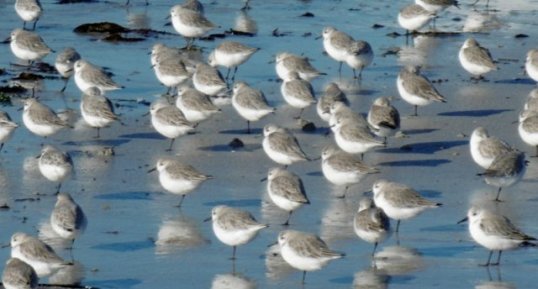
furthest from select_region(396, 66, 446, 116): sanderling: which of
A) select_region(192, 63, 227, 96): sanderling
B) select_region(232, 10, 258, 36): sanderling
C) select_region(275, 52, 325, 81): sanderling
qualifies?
select_region(232, 10, 258, 36): sanderling

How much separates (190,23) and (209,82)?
410 centimetres

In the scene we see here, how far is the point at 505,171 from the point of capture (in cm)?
1526

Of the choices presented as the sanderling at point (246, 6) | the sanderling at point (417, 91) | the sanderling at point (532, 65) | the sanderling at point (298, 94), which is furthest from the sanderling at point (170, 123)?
the sanderling at point (246, 6)

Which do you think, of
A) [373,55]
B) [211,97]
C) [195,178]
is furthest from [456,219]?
[373,55]

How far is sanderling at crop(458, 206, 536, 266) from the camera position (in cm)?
1295

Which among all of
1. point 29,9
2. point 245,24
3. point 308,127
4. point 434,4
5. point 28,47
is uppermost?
point 308,127

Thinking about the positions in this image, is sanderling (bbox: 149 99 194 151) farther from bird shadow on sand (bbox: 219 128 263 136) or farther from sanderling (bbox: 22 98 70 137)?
sanderling (bbox: 22 98 70 137)

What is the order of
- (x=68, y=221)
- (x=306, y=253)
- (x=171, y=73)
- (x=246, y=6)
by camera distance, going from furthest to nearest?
(x=246, y=6)
(x=171, y=73)
(x=68, y=221)
(x=306, y=253)

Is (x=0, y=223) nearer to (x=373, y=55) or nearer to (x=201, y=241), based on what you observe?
(x=201, y=241)

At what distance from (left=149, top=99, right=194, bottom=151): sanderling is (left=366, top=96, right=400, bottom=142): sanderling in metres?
2.17

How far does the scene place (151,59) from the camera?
72.1 feet

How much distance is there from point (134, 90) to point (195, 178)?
5.92m

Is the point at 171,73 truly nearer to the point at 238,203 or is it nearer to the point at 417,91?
the point at 417,91

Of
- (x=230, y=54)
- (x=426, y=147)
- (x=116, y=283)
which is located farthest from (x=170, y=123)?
(x=116, y=283)
